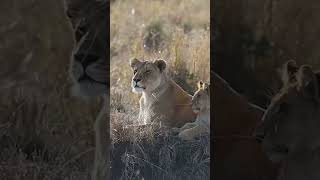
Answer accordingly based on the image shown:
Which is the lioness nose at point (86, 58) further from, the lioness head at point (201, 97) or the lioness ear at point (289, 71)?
the lioness ear at point (289, 71)

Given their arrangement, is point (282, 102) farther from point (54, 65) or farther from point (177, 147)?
point (54, 65)

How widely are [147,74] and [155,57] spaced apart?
160 mm

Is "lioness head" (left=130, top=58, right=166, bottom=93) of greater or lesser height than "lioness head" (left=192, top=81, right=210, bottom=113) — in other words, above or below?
above

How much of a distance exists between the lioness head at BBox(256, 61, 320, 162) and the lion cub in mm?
452

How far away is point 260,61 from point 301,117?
58 centimetres

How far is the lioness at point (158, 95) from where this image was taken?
536 cm

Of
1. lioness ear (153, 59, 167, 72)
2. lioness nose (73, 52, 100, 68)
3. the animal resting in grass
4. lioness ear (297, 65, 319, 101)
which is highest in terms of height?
lioness nose (73, 52, 100, 68)

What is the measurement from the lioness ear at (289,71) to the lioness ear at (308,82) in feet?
0.16

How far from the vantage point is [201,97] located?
5355 millimetres

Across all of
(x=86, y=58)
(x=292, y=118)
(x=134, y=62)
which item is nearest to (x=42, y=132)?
(x=86, y=58)

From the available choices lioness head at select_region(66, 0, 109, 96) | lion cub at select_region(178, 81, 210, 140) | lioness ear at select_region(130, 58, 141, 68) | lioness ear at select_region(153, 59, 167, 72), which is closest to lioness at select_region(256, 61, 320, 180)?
lion cub at select_region(178, 81, 210, 140)

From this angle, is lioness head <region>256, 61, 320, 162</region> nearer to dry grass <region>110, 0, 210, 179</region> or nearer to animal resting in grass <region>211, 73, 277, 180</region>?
Answer: animal resting in grass <region>211, 73, 277, 180</region>

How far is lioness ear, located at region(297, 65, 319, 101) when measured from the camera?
17.4ft

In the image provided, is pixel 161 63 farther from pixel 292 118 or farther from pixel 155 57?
pixel 292 118
